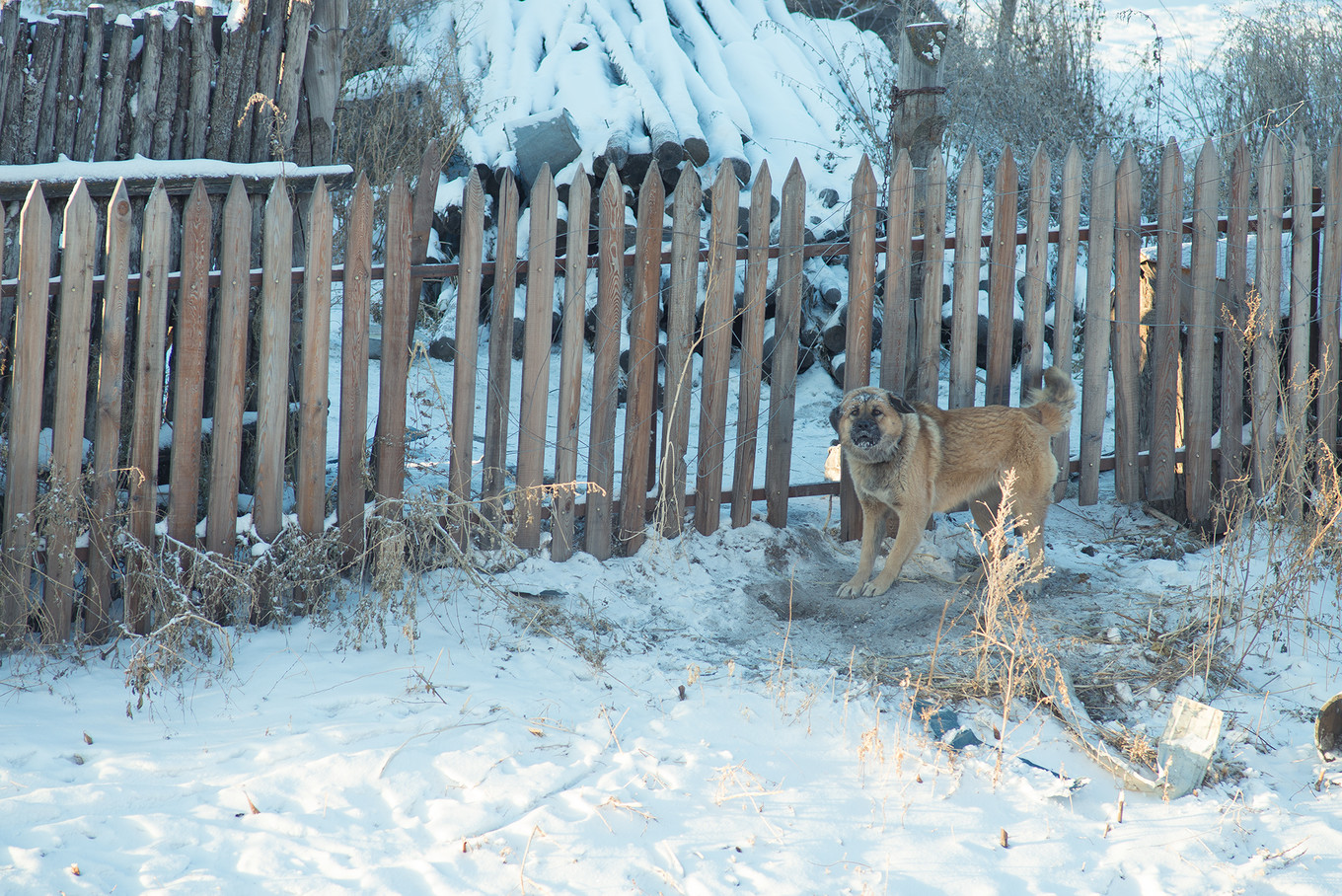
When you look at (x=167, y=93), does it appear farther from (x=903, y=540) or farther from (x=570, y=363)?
(x=903, y=540)

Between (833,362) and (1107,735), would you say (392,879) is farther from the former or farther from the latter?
(833,362)

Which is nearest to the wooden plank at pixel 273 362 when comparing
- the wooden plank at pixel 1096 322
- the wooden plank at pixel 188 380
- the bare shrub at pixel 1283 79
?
the wooden plank at pixel 188 380

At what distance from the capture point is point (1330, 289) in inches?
225

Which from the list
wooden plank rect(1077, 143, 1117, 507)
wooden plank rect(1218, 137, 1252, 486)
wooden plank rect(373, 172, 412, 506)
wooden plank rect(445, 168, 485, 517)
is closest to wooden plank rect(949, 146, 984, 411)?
wooden plank rect(1077, 143, 1117, 507)

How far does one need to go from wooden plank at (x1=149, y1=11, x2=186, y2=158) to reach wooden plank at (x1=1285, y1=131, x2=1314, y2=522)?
590 cm

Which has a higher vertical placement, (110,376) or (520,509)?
(110,376)

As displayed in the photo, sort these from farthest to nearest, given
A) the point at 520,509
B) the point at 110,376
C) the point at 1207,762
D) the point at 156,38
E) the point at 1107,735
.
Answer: the point at 520,509 → the point at 156,38 → the point at 110,376 → the point at 1107,735 → the point at 1207,762

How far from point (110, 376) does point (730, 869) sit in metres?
3.22

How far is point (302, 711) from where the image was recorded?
11.9 ft

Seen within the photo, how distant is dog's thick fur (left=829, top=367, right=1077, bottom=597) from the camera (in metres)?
5.04

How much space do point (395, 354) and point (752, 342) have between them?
1.76 meters

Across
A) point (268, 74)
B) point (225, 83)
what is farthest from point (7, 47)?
point (268, 74)

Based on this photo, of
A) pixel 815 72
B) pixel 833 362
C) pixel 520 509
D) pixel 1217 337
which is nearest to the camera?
pixel 520 509

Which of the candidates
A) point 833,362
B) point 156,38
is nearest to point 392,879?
point 156,38
